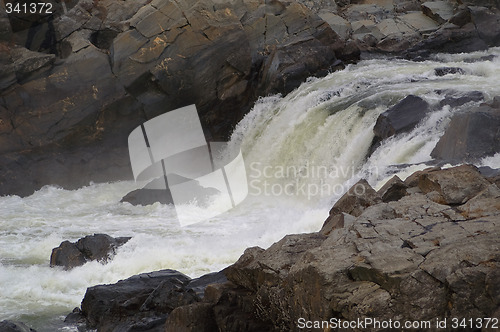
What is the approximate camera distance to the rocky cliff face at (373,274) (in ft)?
16.7

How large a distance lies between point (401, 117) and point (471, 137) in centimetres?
207

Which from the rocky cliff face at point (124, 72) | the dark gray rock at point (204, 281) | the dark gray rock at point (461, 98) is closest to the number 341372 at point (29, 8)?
the rocky cliff face at point (124, 72)

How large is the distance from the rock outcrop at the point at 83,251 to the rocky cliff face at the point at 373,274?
2.11 m

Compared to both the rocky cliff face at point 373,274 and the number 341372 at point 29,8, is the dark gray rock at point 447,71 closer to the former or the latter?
the rocky cliff face at point 373,274

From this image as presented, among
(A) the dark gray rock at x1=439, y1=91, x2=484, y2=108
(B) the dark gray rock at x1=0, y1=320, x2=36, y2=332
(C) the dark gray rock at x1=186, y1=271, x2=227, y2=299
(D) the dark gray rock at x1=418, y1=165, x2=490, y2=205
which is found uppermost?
(D) the dark gray rock at x1=418, y1=165, x2=490, y2=205

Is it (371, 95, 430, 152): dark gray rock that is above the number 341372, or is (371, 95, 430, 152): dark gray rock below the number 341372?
below

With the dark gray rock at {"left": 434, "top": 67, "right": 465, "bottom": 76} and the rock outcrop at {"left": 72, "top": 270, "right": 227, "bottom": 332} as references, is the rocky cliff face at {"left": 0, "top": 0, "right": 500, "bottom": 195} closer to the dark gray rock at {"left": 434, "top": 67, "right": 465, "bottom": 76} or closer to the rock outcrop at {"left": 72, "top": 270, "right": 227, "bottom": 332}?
the dark gray rock at {"left": 434, "top": 67, "right": 465, "bottom": 76}

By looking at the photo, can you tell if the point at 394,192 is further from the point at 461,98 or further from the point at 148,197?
the point at 148,197

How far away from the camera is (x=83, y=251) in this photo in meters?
10.6

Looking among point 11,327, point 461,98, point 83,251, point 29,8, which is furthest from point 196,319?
point 29,8

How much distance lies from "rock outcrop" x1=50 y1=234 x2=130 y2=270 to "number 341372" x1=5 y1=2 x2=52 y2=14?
1002 centimetres

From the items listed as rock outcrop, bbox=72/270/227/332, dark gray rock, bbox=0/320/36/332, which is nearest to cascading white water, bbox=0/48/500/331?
rock outcrop, bbox=72/270/227/332

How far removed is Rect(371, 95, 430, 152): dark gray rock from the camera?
42.6 ft

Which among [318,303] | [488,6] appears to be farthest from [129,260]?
[488,6]
